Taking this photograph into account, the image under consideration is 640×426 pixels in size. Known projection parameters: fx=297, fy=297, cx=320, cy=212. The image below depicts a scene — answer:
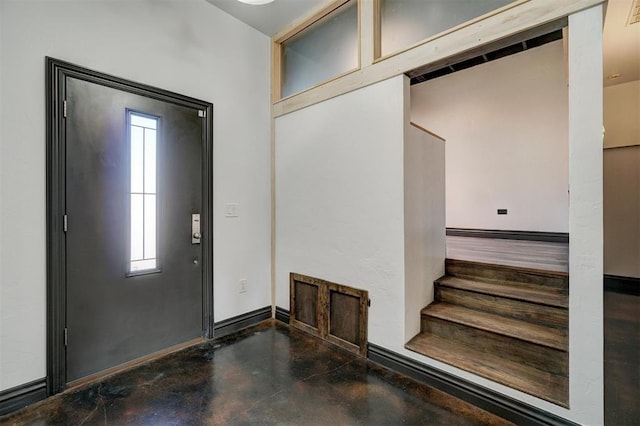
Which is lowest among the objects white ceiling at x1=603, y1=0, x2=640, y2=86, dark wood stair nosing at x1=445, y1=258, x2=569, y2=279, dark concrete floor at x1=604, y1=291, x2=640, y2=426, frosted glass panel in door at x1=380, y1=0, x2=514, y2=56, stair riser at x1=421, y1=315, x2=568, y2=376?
dark concrete floor at x1=604, y1=291, x2=640, y2=426

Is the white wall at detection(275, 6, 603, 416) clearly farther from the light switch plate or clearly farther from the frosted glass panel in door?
the light switch plate

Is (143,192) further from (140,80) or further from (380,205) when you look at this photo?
(380,205)

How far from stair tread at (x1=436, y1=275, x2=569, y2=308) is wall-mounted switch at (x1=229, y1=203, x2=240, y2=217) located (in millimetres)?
2086

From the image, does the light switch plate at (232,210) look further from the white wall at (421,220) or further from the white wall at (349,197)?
the white wall at (421,220)

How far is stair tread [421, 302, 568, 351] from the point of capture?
76.7 inches

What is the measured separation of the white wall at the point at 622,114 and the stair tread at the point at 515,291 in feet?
12.7

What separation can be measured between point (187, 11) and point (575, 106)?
120 inches

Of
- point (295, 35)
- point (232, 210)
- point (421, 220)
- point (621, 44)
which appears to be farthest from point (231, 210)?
point (621, 44)

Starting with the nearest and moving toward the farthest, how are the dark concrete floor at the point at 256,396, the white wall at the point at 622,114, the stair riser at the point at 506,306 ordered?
the dark concrete floor at the point at 256,396
the stair riser at the point at 506,306
the white wall at the point at 622,114

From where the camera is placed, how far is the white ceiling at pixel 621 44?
296 centimetres

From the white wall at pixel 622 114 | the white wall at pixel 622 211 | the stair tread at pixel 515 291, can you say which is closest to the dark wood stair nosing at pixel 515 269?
the stair tread at pixel 515 291

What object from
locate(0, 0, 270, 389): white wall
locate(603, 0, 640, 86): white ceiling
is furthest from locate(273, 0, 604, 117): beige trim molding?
locate(603, 0, 640, 86): white ceiling

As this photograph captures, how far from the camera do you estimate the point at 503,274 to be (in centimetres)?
258

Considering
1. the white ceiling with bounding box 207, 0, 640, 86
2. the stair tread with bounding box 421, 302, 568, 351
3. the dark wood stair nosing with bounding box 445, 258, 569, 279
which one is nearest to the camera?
the stair tread with bounding box 421, 302, 568, 351
